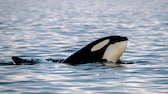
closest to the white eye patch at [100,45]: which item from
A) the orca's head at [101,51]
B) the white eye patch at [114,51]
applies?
the orca's head at [101,51]

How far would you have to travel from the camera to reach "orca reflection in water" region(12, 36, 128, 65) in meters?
17.2

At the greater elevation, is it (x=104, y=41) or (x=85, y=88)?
(x=104, y=41)

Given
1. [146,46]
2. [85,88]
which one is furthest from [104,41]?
[146,46]

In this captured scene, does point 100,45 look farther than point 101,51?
A: No

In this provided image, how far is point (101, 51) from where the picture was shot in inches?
685

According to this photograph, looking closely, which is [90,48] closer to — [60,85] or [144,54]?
[60,85]

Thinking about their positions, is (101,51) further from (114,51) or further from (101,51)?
(114,51)

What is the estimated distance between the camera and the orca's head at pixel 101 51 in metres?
17.2

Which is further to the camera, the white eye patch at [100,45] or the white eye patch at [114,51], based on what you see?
the white eye patch at [114,51]

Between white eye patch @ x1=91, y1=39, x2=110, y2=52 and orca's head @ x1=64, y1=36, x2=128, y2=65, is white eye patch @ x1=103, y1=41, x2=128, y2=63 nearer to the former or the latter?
orca's head @ x1=64, y1=36, x2=128, y2=65

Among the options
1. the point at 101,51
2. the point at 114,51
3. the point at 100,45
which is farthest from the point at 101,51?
the point at 114,51

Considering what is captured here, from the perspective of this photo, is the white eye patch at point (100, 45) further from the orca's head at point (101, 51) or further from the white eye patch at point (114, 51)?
the white eye patch at point (114, 51)

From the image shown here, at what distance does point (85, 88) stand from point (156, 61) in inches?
235

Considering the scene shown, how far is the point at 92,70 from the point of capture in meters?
16.3
